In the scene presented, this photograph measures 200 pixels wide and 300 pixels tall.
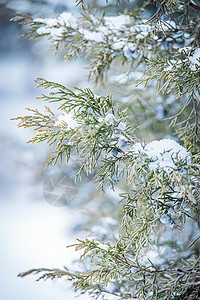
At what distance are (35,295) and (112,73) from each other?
2.17m

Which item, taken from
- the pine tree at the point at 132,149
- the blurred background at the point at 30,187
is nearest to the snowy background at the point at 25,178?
the blurred background at the point at 30,187

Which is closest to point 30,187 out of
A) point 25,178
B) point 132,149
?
point 25,178

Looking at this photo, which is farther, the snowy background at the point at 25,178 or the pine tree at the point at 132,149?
the snowy background at the point at 25,178

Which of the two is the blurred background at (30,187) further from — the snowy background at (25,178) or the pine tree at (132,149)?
the pine tree at (132,149)

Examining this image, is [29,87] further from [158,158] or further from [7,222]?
[158,158]

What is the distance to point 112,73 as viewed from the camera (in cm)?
257

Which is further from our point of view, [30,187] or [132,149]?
[30,187]

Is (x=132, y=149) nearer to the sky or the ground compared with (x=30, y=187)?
nearer to the ground

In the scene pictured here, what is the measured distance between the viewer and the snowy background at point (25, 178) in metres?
2.78

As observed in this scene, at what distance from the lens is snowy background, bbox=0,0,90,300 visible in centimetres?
278

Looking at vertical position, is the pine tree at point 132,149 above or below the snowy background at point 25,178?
below

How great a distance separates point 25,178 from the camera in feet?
10.4

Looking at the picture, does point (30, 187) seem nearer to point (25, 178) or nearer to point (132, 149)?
point (25, 178)

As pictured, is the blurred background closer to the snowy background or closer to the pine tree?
the snowy background
